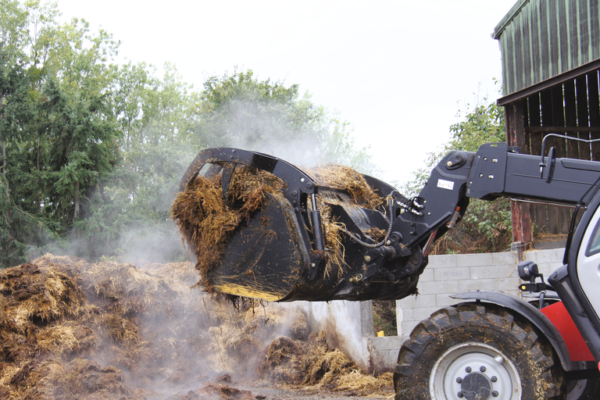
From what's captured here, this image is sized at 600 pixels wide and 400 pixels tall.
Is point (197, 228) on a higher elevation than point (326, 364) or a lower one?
higher

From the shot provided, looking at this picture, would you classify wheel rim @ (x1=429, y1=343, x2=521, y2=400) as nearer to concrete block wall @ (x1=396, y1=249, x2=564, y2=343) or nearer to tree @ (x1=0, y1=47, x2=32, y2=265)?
concrete block wall @ (x1=396, y1=249, x2=564, y2=343)

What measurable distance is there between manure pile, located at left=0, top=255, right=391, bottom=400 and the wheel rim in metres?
2.59

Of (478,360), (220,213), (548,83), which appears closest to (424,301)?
(478,360)

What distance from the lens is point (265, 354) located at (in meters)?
7.52

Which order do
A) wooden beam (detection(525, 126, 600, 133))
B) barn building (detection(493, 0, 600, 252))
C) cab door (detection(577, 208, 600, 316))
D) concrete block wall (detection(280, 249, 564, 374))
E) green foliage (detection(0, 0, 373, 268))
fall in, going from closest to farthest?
cab door (detection(577, 208, 600, 316)) < concrete block wall (detection(280, 249, 564, 374)) < barn building (detection(493, 0, 600, 252)) < wooden beam (detection(525, 126, 600, 133)) < green foliage (detection(0, 0, 373, 268))

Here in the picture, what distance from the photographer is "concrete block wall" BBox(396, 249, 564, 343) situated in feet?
22.2

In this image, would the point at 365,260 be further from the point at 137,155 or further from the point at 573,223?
the point at 137,155

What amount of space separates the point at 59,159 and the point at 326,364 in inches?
627

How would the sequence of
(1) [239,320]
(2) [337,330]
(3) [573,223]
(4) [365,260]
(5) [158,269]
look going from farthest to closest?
(5) [158,269]
(1) [239,320]
(2) [337,330]
(4) [365,260]
(3) [573,223]

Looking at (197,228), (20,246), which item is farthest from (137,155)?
(197,228)

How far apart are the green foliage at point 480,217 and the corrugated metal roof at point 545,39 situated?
1.90m

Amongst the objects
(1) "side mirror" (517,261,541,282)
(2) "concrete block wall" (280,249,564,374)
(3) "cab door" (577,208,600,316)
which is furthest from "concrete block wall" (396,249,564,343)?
(3) "cab door" (577,208,600,316)

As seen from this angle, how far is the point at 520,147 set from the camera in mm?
8633

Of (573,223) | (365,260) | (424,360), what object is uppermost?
(573,223)
